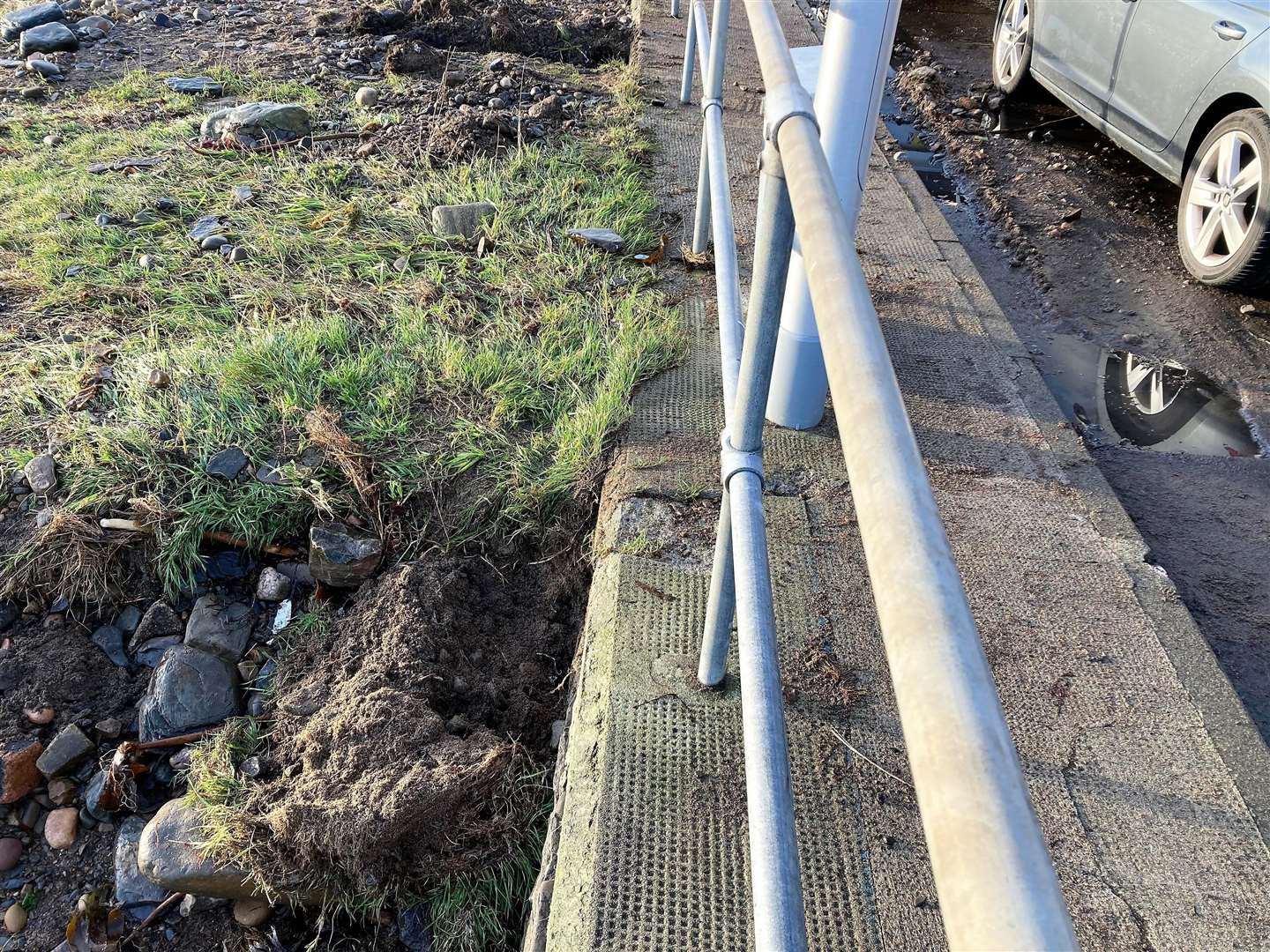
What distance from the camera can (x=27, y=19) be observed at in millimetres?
5758

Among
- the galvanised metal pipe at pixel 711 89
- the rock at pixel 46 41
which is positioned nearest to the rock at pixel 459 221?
the galvanised metal pipe at pixel 711 89

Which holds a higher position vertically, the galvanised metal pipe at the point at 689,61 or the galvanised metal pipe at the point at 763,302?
the galvanised metal pipe at the point at 763,302

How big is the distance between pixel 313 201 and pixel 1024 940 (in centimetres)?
404

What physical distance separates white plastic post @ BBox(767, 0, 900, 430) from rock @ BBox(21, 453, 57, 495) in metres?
2.22

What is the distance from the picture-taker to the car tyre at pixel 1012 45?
18.3ft

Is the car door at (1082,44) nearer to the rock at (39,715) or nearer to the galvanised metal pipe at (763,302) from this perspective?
the galvanised metal pipe at (763,302)

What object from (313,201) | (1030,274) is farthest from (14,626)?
(1030,274)

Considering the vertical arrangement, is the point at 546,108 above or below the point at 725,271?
below

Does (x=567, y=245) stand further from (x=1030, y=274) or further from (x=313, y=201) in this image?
(x=1030, y=274)

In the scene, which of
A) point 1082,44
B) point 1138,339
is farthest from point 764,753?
point 1082,44

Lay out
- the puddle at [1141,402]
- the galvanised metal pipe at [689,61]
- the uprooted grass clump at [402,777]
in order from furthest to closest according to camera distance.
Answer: the galvanised metal pipe at [689,61] < the puddle at [1141,402] < the uprooted grass clump at [402,777]

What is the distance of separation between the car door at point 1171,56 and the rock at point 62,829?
202 inches

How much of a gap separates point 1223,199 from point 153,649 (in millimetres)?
4773

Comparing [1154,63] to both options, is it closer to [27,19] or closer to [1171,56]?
[1171,56]
